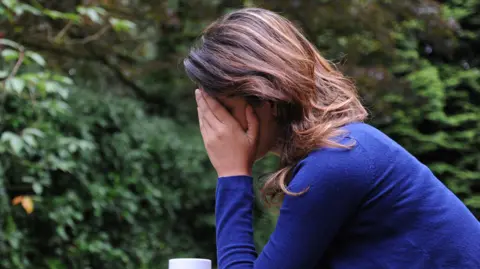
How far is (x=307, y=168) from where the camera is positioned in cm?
127

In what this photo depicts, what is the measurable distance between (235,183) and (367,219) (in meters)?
0.30

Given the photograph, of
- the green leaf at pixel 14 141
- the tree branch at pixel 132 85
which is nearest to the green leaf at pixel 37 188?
the green leaf at pixel 14 141

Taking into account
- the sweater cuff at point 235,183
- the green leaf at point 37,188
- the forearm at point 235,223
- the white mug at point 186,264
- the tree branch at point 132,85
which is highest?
the sweater cuff at point 235,183

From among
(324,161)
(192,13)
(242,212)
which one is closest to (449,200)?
(324,161)

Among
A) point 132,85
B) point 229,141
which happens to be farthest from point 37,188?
point 229,141

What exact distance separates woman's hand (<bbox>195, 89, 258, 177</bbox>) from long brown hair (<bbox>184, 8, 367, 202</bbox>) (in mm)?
56

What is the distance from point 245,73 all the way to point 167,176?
12.0 feet

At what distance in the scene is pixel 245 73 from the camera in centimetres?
137

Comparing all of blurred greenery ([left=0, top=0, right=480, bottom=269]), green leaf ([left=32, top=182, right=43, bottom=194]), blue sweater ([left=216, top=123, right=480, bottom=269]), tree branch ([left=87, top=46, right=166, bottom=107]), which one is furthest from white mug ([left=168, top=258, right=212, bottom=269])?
tree branch ([left=87, top=46, right=166, bottom=107])

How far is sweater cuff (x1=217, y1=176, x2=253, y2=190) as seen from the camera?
1442mm

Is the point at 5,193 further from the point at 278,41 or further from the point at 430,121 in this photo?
the point at 430,121

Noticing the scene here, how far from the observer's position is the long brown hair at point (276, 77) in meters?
1.37

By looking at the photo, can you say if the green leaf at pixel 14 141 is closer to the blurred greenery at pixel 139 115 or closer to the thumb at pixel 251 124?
the blurred greenery at pixel 139 115

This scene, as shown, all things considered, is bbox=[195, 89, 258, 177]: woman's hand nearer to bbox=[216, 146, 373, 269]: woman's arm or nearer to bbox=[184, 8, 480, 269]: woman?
bbox=[184, 8, 480, 269]: woman
